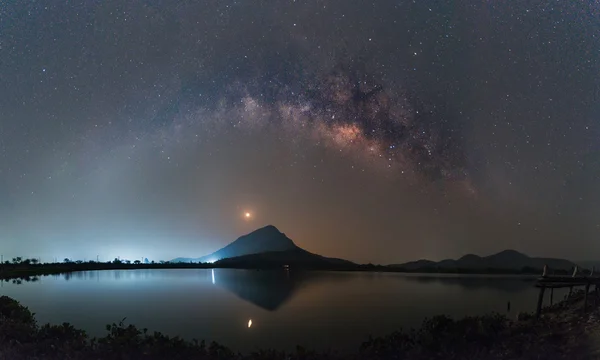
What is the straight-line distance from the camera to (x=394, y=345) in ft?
47.5

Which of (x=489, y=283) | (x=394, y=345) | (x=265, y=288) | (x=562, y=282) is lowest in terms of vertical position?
(x=489, y=283)

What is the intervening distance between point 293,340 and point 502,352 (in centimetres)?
1030

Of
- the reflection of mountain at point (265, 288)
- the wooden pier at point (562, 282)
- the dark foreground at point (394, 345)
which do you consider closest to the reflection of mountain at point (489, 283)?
the reflection of mountain at point (265, 288)

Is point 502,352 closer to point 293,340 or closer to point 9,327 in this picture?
point 293,340

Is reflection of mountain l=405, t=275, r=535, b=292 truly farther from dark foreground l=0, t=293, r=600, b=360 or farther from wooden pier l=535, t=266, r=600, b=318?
dark foreground l=0, t=293, r=600, b=360

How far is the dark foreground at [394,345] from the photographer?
12.8 metres

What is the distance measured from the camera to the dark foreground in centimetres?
1284

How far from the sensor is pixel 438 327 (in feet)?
54.7

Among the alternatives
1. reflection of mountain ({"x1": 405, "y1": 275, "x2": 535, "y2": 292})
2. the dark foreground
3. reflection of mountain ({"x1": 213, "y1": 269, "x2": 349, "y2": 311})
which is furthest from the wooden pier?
reflection of mountain ({"x1": 405, "y1": 275, "x2": 535, "y2": 292})

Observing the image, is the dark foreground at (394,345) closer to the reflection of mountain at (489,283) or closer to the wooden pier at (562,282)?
the wooden pier at (562,282)

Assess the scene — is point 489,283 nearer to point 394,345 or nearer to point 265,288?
point 265,288

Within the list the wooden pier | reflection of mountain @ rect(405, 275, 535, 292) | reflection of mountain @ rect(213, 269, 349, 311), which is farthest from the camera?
reflection of mountain @ rect(405, 275, 535, 292)

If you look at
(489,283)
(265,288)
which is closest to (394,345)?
(265,288)

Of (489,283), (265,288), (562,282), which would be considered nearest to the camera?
(562,282)
